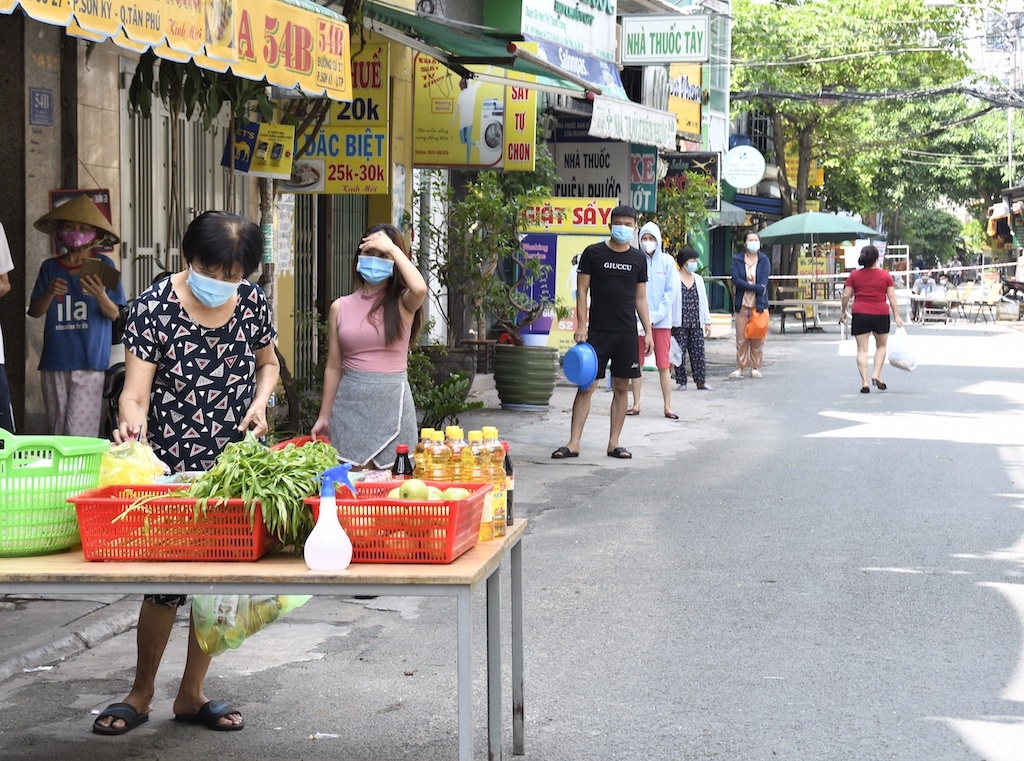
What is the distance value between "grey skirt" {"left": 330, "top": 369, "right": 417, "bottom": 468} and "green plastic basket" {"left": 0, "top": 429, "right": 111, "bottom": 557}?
2.48 metres

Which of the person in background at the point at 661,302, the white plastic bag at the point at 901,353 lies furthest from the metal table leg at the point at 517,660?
the white plastic bag at the point at 901,353

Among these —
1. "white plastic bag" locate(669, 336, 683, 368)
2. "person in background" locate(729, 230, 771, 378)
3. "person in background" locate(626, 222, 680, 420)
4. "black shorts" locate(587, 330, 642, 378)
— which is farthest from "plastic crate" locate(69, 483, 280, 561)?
"person in background" locate(729, 230, 771, 378)

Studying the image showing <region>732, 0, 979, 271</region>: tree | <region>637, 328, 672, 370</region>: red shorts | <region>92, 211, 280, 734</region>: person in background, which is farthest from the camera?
<region>732, 0, 979, 271</region>: tree

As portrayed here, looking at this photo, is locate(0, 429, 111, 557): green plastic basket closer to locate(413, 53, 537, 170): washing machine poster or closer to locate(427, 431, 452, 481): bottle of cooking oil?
locate(427, 431, 452, 481): bottle of cooking oil

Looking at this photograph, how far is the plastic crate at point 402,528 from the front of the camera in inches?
157

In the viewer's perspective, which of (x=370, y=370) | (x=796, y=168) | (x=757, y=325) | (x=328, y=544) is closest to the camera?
(x=328, y=544)

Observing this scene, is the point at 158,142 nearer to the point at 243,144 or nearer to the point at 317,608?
the point at 243,144

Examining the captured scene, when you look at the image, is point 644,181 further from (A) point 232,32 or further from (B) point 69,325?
(A) point 232,32

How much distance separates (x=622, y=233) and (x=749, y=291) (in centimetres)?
820

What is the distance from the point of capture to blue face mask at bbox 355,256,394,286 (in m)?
6.38

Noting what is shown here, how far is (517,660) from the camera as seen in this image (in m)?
4.96

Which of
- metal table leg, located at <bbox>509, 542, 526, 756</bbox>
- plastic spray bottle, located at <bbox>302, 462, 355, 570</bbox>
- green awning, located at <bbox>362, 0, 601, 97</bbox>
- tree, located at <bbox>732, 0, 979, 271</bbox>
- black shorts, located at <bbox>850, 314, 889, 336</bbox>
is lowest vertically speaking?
metal table leg, located at <bbox>509, 542, 526, 756</bbox>

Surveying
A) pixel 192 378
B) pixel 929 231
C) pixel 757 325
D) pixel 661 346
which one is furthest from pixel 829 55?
pixel 929 231

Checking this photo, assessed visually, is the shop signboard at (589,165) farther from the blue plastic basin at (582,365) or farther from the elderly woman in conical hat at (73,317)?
the elderly woman in conical hat at (73,317)
